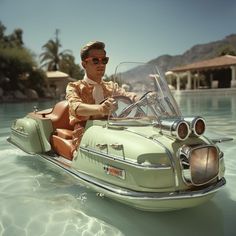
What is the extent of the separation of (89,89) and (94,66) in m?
0.29

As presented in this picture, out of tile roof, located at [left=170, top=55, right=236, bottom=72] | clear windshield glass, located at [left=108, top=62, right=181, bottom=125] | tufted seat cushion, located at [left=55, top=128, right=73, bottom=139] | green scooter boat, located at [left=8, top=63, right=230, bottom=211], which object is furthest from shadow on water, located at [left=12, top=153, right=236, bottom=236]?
tile roof, located at [left=170, top=55, right=236, bottom=72]

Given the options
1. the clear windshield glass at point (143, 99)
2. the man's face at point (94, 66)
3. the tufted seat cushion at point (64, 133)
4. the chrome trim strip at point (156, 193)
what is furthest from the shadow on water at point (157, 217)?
the man's face at point (94, 66)

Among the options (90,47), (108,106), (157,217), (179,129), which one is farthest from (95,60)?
(157,217)

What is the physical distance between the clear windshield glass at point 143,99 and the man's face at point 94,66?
1.55 ft

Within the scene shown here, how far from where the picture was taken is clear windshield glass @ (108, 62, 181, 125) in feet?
10.8

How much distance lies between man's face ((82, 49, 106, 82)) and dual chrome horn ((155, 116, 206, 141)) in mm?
1397

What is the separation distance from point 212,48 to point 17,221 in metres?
184

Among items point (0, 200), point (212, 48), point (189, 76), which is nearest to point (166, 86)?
point (0, 200)

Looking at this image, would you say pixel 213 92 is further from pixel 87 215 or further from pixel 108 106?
pixel 87 215

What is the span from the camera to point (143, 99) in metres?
3.42

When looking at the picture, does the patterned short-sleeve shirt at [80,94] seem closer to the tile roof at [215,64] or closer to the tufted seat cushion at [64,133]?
the tufted seat cushion at [64,133]

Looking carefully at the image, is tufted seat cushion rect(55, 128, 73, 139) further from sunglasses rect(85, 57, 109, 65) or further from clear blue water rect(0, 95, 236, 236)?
sunglasses rect(85, 57, 109, 65)

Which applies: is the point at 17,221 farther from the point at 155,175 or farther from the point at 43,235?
the point at 155,175

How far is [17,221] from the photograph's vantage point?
3.31m
